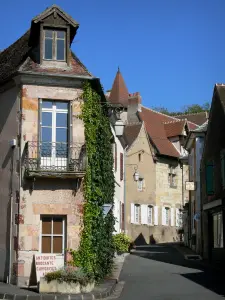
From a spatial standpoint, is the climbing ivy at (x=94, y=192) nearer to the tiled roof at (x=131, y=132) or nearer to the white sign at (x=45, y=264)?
the white sign at (x=45, y=264)

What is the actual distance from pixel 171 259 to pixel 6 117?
12489mm

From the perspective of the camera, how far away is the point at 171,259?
1009 inches

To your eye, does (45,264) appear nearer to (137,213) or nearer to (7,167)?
(7,167)

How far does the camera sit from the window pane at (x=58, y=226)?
16.2 meters

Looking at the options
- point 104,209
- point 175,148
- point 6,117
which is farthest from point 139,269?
point 175,148

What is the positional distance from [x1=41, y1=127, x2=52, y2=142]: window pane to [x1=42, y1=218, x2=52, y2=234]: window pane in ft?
8.21

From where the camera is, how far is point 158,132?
47094mm

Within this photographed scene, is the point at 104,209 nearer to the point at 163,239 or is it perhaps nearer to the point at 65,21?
the point at 65,21

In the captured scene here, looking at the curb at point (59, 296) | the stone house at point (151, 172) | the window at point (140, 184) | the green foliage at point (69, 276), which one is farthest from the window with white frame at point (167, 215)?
the curb at point (59, 296)

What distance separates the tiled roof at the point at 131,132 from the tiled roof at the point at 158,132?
7.02ft

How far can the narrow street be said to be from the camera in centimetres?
1447

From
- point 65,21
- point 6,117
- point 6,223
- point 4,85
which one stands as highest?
point 65,21

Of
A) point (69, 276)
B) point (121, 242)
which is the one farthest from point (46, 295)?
point (121, 242)

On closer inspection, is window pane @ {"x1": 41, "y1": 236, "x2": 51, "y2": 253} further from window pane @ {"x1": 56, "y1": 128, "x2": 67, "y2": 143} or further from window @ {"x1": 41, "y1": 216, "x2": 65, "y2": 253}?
window pane @ {"x1": 56, "y1": 128, "x2": 67, "y2": 143}
